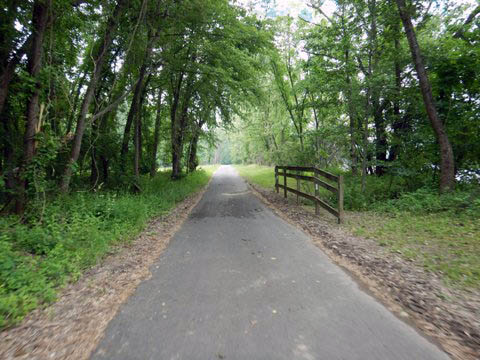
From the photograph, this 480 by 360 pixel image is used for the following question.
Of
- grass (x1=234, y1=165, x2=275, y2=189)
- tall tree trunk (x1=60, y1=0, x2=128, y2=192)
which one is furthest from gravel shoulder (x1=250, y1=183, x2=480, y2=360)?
grass (x1=234, y1=165, x2=275, y2=189)

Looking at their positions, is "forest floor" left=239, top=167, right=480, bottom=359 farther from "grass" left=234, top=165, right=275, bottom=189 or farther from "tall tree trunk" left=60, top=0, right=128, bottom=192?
"grass" left=234, top=165, right=275, bottom=189

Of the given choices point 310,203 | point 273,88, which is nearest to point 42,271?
point 310,203

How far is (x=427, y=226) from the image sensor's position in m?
5.61

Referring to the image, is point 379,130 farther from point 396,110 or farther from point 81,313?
point 81,313

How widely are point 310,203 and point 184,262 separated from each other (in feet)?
20.9

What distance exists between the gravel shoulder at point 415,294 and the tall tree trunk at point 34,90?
21.3 ft

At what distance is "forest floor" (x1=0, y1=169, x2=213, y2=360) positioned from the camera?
7.06 ft

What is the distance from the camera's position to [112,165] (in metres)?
10.6

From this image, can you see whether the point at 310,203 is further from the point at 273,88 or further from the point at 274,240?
the point at 273,88

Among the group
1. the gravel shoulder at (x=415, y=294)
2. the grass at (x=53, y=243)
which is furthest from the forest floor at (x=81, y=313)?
the gravel shoulder at (x=415, y=294)

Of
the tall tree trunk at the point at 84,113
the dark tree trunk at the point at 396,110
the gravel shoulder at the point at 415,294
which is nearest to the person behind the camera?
the gravel shoulder at the point at 415,294

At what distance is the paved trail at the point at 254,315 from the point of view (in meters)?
2.12

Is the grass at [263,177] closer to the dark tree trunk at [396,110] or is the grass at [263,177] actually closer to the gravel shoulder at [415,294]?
the dark tree trunk at [396,110]

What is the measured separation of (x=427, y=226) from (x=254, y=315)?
5.13 m
